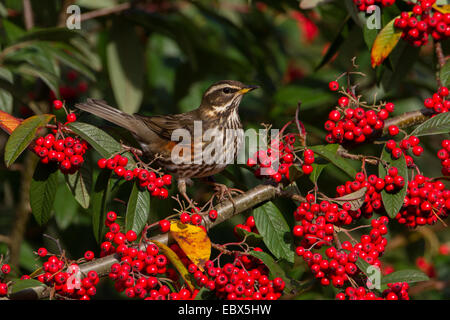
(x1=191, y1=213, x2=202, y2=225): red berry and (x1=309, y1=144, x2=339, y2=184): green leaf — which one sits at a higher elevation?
(x1=309, y1=144, x2=339, y2=184): green leaf

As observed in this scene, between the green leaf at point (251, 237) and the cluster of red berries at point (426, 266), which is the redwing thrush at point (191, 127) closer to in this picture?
the green leaf at point (251, 237)

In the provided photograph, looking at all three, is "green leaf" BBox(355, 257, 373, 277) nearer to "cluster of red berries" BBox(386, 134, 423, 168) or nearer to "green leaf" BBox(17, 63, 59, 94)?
"cluster of red berries" BBox(386, 134, 423, 168)

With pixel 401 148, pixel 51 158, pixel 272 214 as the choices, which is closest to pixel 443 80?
pixel 401 148

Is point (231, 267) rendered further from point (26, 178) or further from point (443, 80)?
point (26, 178)

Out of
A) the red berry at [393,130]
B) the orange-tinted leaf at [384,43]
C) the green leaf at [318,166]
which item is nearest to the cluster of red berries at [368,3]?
the orange-tinted leaf at [384,43]

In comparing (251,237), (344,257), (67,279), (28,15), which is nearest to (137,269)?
(67,279)

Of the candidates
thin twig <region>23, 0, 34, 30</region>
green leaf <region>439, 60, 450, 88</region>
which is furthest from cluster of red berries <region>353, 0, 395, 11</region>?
thin twig <region>23, 0, 34, 30</region>

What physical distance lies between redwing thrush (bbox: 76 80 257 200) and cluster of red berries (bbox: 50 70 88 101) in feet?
4.16

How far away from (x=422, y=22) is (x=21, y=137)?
204cm

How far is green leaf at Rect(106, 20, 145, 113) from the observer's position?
4.06m

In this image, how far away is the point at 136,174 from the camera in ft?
8.51

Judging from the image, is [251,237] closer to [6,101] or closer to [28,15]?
[6,101]

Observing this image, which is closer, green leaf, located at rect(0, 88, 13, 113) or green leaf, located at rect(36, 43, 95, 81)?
green leaf, located at rect(0, 88, 13, 113)

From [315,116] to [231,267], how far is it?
7.80 ft
